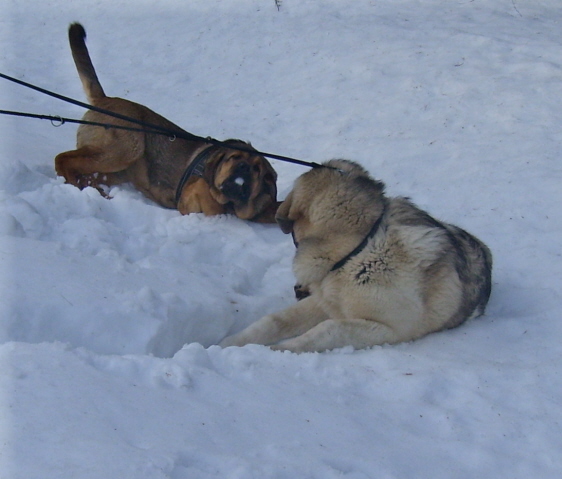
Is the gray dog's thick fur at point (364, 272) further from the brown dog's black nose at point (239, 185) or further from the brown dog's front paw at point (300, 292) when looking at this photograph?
the brown dog's black nose at point (239, 185)

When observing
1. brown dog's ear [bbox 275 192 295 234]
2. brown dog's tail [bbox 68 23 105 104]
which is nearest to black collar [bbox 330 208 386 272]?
brown dog's ear [bbox 275 192 295 234]

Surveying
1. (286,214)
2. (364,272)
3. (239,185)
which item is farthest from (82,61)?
(364,272)

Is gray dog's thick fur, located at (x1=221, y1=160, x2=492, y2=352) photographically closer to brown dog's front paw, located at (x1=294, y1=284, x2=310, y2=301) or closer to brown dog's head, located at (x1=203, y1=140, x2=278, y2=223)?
brown dog's front paw, located at (x1=294, y1=284, x2=310, y2=301)

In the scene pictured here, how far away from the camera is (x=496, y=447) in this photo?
3076 mm

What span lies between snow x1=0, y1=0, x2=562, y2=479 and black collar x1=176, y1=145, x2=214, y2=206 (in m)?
0.54

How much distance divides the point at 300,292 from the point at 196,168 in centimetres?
246

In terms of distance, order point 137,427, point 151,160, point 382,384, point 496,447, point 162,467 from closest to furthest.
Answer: point 162,467 → point 137,427 → point 496,447 → point 382,384 → point 151,160

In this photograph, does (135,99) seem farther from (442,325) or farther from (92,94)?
(442,325)

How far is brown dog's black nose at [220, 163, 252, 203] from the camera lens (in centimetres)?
620

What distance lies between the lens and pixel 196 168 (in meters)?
6.59

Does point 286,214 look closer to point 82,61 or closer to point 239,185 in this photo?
point 239,185

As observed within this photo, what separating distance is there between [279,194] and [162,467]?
4.98 meters

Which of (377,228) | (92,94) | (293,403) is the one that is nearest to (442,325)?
(377,228)

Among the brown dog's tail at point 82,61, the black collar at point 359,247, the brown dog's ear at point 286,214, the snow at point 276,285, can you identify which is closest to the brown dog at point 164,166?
the brown dog's tail at point 82,61
